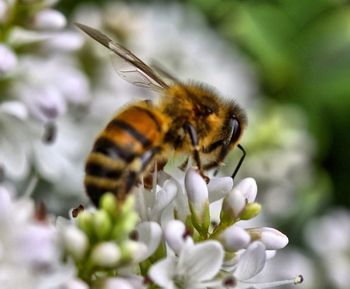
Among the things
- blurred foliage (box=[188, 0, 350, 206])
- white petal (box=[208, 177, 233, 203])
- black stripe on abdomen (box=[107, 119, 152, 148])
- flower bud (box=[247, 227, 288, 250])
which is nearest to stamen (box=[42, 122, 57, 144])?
black stripe on abdomen (box=[107, 119, 152, 148])

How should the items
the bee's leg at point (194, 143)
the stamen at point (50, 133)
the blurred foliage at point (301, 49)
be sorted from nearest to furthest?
the bee's leg at point (194, 143)
the stamen at point (50, 133)
the blurred foliage at point (301, 49)

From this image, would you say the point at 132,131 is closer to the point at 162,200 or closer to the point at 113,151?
the point at 113,151

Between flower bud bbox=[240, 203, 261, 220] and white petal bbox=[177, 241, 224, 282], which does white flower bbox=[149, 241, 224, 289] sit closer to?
white petal bbox=[177, 241, 224, 282]

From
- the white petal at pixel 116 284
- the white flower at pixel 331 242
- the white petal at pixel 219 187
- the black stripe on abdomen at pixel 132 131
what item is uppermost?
the white flower at pixel 331 242

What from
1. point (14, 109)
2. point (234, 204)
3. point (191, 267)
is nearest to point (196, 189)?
point (234, 204)

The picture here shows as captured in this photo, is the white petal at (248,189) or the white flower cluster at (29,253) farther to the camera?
the white petal at (248,189)

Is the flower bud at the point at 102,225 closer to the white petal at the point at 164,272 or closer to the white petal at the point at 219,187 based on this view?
the white petal at the point at 164,272

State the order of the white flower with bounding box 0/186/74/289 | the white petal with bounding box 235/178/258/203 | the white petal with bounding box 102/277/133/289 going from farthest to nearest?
the white petal with bounding box 235/178/258/203
the white petal with bounding box 102/277/133/289
the white flower with bounding box 0/186/74/289

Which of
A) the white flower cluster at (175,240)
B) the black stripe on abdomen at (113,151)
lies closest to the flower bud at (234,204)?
the white flower cluster at (175,240)
